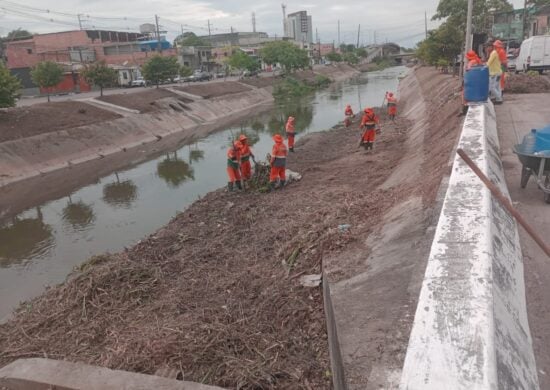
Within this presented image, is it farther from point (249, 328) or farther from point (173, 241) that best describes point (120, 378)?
point (173, 241)

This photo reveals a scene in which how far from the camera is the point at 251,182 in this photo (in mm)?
12523

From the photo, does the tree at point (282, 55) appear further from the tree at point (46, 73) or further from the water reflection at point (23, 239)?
the water reflection at point (23, 239)

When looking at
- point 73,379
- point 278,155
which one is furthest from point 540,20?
point 73,379

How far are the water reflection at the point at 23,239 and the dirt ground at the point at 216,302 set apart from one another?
161 inches

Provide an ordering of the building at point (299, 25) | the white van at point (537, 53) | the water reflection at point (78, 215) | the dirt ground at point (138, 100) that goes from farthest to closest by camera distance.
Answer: the building at point (299, 25) < the dirt ground at point (138, 100) < the white van at point (537, 53) < the water reflection at point (78, 215)

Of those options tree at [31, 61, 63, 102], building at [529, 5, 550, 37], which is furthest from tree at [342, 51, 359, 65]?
tree at [31, 61, 63, 102]

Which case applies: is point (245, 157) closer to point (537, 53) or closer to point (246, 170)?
point (246, 170)

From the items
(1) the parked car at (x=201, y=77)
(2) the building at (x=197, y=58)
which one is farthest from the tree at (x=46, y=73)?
(2) the building at (x=197, y=58)

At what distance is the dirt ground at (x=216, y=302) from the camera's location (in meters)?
4.73

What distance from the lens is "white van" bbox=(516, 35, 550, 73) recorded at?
21145mm

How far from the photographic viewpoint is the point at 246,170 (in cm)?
1250

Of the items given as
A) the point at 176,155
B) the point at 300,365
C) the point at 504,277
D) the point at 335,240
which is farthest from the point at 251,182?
the point at 176,155

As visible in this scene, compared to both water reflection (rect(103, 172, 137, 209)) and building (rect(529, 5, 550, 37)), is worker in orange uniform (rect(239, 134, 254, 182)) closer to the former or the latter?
water reflection (rect(103, 172, 137, 209))

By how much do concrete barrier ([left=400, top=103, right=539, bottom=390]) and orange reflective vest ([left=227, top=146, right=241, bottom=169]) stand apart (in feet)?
26.4
